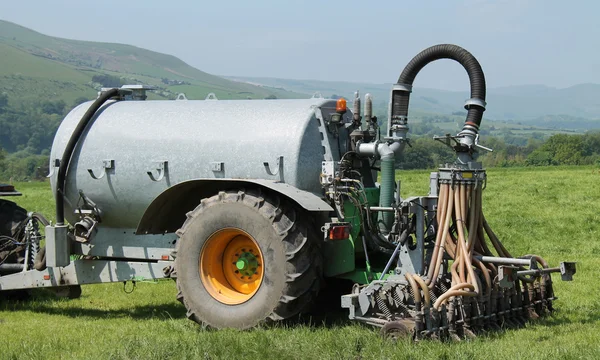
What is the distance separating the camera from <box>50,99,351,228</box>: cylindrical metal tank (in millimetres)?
8164

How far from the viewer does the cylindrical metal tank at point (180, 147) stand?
816 cm

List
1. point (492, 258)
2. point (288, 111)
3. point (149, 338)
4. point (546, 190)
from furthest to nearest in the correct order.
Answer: point (546, 190), point (288, 111), point (492, 258), point (149, 338)

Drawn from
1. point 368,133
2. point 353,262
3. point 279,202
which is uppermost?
point 368,133

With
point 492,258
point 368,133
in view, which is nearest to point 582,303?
point 492,258

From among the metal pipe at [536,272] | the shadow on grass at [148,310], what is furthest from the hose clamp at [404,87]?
the shadow on grass at [148,310]

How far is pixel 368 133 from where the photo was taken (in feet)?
28.6

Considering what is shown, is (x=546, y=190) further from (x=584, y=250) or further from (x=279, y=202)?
(x=279, y=202)

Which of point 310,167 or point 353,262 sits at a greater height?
point 310,167

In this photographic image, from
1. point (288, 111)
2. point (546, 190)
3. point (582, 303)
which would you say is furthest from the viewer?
point (546, 190)

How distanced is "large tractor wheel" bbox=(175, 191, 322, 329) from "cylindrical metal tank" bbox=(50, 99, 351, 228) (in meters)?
0.46

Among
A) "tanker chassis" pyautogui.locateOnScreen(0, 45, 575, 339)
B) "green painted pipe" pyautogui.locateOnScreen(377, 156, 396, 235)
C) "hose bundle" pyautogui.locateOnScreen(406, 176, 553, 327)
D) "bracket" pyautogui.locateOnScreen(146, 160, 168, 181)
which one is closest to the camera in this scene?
"hose bundle" pyautogui.locateOnScreen(406, 176, 553, 327)

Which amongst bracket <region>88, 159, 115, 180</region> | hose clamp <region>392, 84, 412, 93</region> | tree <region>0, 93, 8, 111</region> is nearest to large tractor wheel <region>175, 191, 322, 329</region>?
bracket <region>88, 159, 115, 180</region>

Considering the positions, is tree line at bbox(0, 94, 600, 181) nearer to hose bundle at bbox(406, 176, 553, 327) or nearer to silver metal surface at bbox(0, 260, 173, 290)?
hose bundle at bbox(406, 176, 553, 327)

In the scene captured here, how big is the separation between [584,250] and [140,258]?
840 cm
